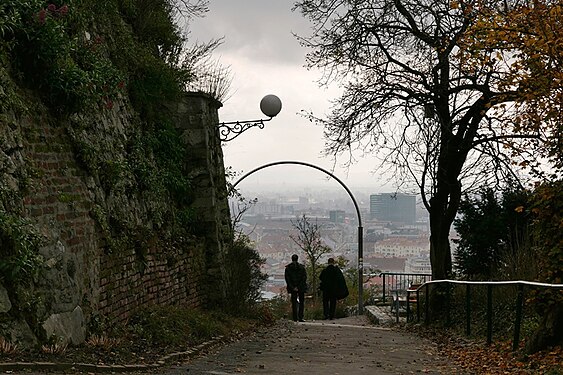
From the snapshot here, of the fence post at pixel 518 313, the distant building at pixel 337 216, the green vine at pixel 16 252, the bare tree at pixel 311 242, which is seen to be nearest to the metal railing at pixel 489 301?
the fence post at pixel 518 313

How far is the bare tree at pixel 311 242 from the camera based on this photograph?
40234 millimetres

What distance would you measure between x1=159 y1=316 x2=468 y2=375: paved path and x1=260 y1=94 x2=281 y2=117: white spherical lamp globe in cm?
445

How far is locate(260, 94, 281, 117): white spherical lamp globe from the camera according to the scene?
57.5 feet

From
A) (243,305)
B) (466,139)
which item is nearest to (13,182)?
(243,305)

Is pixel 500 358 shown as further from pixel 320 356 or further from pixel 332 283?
pixel 332 283

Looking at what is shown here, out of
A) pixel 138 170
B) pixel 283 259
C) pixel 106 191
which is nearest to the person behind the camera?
pixel 106 191

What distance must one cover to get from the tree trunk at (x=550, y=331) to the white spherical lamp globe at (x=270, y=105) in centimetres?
853

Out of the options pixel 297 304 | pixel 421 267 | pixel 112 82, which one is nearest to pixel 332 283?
pixel 297 304

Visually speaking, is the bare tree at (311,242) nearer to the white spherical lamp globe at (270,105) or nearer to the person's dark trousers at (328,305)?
the person's dark trousers at (328,305)

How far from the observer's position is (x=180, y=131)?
16531 mm

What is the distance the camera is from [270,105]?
17.5 metres

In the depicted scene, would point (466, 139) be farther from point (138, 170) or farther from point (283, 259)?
point (283, 259)

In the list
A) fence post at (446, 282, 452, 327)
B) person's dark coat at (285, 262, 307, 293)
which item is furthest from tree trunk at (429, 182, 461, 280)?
person's dark coat at (285, 262, 307, 293)

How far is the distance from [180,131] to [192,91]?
0.85 meters
